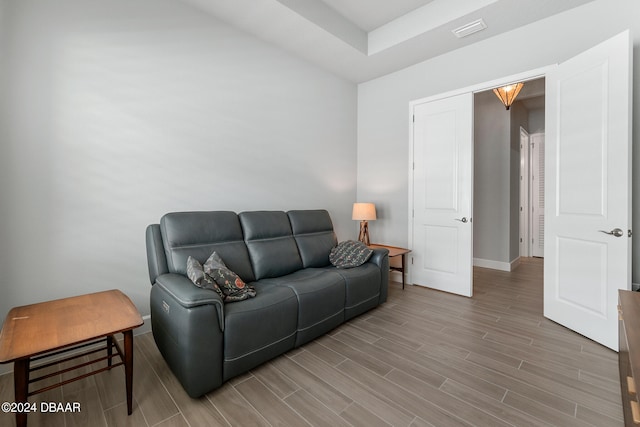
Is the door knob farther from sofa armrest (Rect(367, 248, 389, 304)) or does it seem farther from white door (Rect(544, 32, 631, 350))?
sofa armrest (Rect(367, 248, 389, 304))

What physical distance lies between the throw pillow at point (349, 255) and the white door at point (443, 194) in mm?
1085

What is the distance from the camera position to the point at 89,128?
2.13m

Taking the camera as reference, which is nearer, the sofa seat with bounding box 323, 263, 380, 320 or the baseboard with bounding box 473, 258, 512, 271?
the sofa seat with bounding box 323, 263, 380, 320

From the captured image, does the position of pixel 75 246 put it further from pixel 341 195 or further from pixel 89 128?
pixel 341 195

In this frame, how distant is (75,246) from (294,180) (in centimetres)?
217

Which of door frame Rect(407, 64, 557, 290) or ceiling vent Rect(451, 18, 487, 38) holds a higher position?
ceiling vent Rect(451, 18, 487, 38)

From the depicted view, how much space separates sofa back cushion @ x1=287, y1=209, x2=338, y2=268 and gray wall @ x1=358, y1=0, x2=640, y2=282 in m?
1.22

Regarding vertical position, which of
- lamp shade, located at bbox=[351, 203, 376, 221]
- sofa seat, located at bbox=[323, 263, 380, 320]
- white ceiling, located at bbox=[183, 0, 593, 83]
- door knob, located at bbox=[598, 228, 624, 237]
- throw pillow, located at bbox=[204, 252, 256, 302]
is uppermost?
white ceiling, located at bbox=[183, 0, 593, 83]

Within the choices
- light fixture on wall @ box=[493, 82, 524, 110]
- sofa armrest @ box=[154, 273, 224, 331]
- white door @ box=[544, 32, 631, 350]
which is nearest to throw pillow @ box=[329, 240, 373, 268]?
sofa armrest @ box=[154, 273, 224, 331]

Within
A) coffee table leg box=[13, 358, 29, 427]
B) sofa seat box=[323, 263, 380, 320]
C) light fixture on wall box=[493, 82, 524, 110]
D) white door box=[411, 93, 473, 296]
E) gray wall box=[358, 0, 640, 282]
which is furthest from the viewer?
light fixture on wall box=[493, 82, 524, 110]

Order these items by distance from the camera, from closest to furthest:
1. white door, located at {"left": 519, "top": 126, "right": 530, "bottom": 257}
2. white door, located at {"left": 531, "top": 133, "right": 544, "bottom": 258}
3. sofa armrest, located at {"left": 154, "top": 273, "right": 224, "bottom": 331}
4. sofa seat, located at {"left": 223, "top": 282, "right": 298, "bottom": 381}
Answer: sofa armrest, located at {"left": 154, "top": 273, "right": 224, "bottom": 331} → sofa seat, located at {"left": 223, "top": 282, "right": 298, "bottom": 381} → white door, located at {"left": 519, "top": 126, "right": 530, "bottom": 257} → white door, located at {"left": 531, "top": 133, "right": 544, "bottom": 258}

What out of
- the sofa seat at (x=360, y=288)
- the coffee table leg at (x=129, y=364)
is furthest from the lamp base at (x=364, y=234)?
the coffee table leg at (x=129, y=364)

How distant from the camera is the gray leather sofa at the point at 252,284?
5.34 feet

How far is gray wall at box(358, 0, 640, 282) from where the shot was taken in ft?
7.98
